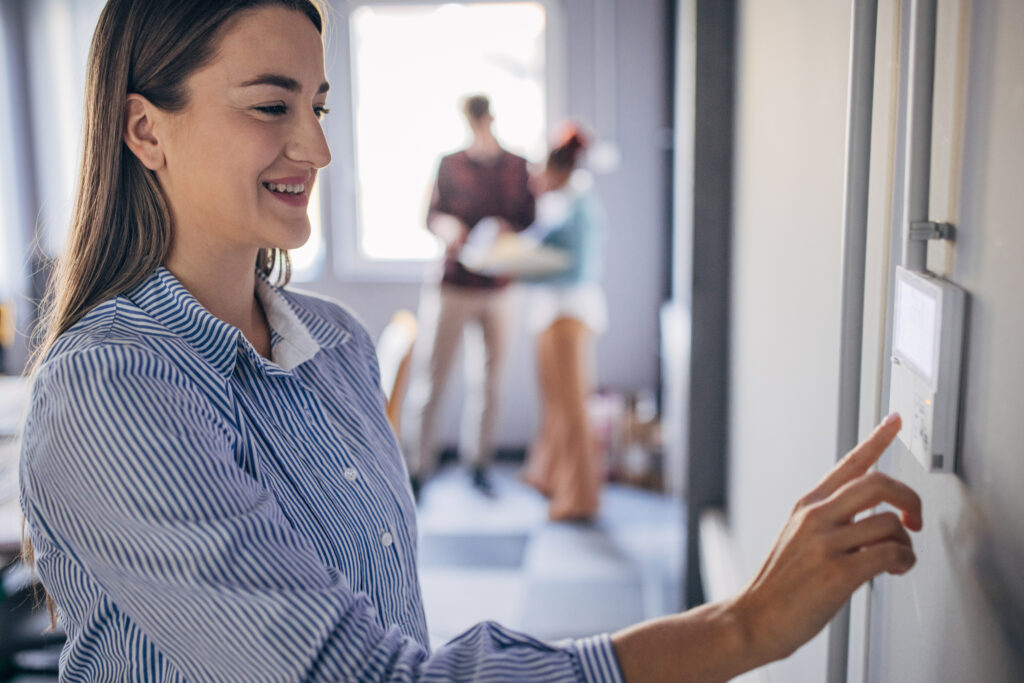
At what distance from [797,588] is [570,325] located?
3269 millimetres

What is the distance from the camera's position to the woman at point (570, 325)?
12.6 ft

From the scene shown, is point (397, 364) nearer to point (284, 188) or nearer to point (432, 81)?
point (284, 188)

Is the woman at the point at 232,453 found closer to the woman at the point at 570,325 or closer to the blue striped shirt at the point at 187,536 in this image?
the blue striped shirt at the point at 187,536

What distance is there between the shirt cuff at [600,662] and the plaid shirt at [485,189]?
354 centimetres

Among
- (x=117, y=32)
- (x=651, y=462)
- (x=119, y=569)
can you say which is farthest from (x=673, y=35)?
(x=119, y=569)

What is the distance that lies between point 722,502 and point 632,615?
2.29 feet

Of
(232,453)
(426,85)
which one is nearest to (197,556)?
(232,453)

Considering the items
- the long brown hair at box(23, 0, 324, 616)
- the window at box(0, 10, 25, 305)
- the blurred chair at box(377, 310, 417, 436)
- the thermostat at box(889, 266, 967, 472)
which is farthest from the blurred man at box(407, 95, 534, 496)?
the thermostat at box(889, 266, 967, 472)

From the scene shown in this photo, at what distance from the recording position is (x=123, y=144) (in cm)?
103

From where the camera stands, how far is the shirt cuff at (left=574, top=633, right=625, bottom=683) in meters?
0.76

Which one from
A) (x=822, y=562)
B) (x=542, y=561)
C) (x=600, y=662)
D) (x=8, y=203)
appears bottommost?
(x=542, y=561)

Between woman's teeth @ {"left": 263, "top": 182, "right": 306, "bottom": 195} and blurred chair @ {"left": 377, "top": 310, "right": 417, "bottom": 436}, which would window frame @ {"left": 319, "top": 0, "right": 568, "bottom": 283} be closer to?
blurred chair @ {"left": 377, "top": 310, "right": 417, "bottom": 436}

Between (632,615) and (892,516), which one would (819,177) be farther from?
(632,615)

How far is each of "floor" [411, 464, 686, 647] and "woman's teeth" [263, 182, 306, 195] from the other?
2.08 meters
